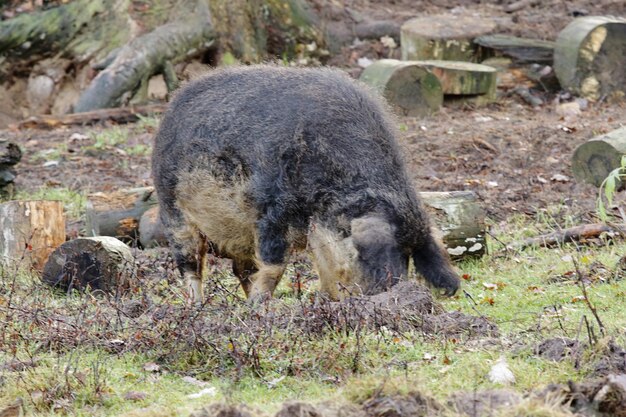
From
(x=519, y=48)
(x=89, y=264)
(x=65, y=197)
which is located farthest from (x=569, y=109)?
(x=89, y=264)

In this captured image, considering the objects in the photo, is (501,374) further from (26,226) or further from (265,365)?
(26,226)

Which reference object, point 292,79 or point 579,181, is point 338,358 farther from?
point 579,181

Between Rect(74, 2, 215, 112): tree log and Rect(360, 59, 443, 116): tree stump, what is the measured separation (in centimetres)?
328

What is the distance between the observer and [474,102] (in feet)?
53.5

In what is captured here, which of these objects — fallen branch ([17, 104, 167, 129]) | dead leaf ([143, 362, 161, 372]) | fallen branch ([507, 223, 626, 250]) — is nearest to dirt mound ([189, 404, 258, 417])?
dead leaf ([143, 362, 161, 372])

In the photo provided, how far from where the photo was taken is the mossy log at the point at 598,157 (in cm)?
1177

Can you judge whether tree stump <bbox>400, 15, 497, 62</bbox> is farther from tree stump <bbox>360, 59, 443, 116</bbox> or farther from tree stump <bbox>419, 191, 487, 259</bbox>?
tree stump <bbox>419, 191, 487, 259</bbox>

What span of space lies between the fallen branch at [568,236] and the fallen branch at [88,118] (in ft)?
24.0

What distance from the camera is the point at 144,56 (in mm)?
16969

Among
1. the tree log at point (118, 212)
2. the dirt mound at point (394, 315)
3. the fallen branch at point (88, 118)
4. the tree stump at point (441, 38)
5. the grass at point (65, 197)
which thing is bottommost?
the fallen branch at point (88, 118)

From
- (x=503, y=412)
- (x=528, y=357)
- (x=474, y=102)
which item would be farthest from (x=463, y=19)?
(x=503, y=412)

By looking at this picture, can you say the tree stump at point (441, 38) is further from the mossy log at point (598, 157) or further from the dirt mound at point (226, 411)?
the dirt mound at point (226, 411)

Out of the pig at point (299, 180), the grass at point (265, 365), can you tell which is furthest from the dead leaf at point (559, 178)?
the grass at point (265, 365)

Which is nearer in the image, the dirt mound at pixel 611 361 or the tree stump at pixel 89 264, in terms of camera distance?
the dirt mound at pixel 611 361
